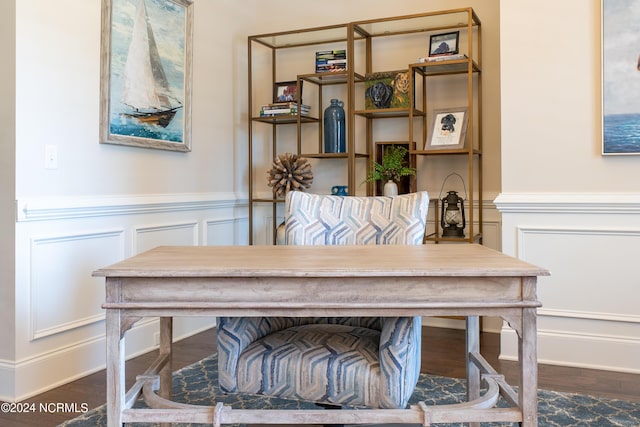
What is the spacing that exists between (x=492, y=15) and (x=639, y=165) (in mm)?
1460

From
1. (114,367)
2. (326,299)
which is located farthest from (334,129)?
(114,367)

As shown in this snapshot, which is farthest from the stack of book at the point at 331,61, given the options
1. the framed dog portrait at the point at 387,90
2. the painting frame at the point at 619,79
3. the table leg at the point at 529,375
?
the table leg at the point at 529,375

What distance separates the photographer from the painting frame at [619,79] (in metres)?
2.86

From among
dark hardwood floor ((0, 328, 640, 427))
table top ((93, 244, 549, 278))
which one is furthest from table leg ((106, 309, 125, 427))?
dark hardwood floor ((0, 328, 640, 427))

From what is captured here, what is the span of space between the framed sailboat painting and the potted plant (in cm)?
125

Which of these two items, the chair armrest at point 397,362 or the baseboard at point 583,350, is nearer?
the chair armrest at point 397,362

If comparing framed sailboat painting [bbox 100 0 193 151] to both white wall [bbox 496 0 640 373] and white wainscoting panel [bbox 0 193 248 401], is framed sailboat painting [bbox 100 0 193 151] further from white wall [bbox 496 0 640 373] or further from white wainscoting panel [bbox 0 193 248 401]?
white wall [bbox 496 0 640 373]

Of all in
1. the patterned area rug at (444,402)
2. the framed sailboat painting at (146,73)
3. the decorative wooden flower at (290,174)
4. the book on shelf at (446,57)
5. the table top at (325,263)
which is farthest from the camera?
the decorative wooden flower at (290,174)

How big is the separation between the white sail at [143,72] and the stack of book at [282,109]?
0.92m

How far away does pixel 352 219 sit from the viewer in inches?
88.2

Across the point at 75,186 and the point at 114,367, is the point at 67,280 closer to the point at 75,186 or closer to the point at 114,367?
the point at 75,186

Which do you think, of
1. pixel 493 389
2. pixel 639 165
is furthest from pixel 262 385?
pixel 639 165

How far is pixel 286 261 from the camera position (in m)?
1.65

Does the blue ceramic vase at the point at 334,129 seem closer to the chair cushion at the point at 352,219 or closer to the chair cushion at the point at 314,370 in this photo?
the chair cushion at the point at 352,219
